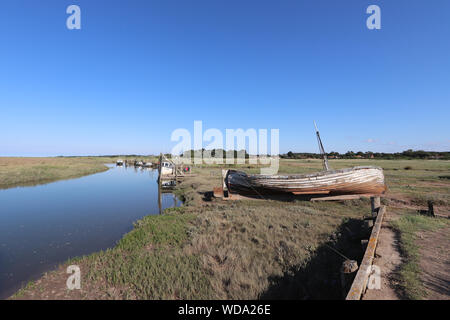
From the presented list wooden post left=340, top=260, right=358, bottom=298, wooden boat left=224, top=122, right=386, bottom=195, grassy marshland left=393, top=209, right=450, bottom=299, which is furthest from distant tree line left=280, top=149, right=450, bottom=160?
wooden post left=340, top=260, right=358, bottom=298

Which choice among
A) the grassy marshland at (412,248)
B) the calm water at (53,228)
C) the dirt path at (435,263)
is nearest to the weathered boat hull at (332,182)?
the grassy marshland at (412,248)

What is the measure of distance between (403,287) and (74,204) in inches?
831

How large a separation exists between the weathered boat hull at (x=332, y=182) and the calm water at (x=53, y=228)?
9.66 meters

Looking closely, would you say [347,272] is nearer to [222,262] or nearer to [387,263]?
[387,263]

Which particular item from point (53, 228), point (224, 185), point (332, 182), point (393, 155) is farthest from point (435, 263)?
point (393, 155)

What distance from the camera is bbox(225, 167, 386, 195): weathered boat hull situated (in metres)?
13.5

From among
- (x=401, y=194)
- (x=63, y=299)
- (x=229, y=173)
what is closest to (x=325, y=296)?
(x=63, y=299)

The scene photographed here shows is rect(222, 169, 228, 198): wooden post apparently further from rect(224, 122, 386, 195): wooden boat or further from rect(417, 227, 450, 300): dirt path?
rect(417, 227, 450, 300): dirt path

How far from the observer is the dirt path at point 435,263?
3732mm

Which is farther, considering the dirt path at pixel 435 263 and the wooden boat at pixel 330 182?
the wooden boat at pixel 330 182

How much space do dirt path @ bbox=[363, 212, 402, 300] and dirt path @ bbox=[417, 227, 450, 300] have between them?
18.9 inches

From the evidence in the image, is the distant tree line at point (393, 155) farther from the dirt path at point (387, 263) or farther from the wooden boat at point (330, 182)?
the dirt path at point (387, 263)

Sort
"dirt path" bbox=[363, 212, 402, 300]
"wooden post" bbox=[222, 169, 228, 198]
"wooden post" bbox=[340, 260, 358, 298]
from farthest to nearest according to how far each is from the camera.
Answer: "wooden post" bbox=[222, 169, 228, 198] → "wooden post" bbox=[340, 260, 358, 298] → "dirt path" bbox=[363, 212, 402, 300]
